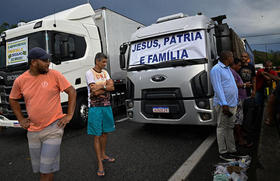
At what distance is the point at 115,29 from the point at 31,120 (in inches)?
218

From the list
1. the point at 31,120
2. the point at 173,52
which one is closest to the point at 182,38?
the point at 173,52

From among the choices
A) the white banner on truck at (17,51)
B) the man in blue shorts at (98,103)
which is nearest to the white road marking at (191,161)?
the man in blue shorts at (98,103)

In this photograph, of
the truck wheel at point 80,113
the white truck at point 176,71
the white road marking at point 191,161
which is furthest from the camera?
the truck wheel at point 80,113

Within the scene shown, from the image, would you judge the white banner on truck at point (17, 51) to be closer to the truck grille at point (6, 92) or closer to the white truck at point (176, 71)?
the truck grille at point (6, 92)

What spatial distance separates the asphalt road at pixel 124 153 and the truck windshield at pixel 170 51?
1.62 meters

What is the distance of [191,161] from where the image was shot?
11.0 ft

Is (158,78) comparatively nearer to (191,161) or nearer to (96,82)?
(96,82)

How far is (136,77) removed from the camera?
481 cm

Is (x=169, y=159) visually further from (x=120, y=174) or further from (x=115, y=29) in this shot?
(x=115, y=29)

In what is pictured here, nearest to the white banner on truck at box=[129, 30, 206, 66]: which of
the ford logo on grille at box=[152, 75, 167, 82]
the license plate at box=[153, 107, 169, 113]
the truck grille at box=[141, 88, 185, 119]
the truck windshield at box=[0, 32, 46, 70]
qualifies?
the ford logo on grille at box=[152, 75, 167, 82]

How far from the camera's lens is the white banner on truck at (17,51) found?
5.26 metres

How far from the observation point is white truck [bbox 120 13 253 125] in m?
4.21

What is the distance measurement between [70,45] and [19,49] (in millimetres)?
1225

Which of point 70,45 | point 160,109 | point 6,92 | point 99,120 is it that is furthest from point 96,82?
point 6,92
